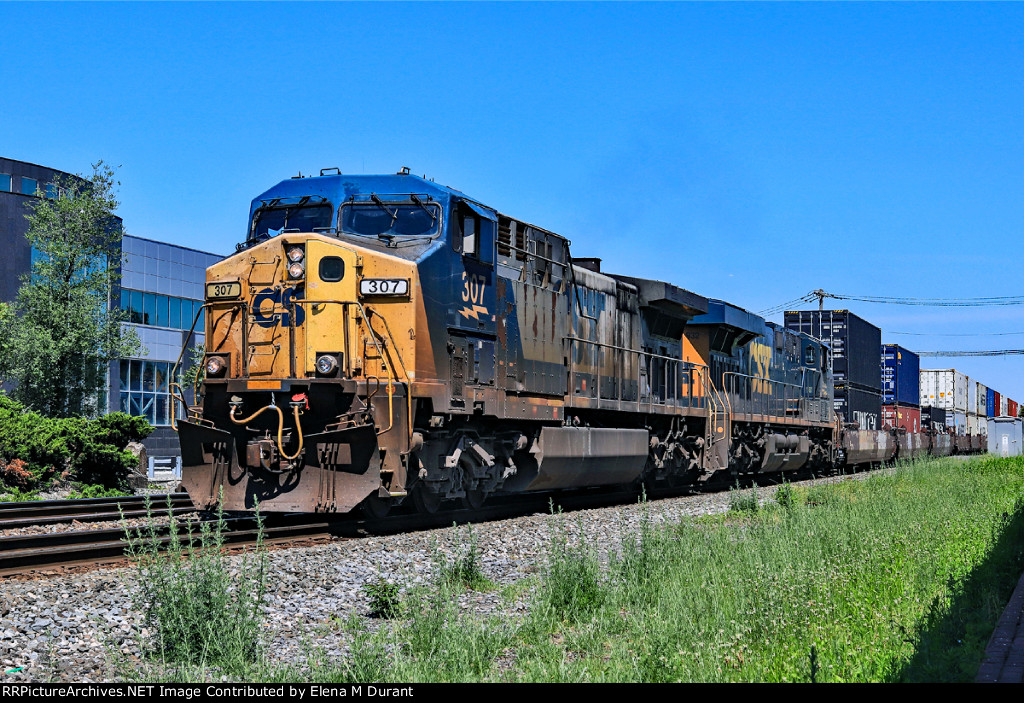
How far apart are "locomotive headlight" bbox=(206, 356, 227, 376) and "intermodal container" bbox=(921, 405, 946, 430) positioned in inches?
1471

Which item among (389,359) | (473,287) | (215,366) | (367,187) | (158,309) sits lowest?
(215,366)

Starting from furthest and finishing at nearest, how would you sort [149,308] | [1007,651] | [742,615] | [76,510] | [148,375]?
[148,375]
[149,308]
[76,510]
[742,615]
[1007,651]

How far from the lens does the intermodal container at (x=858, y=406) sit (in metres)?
30.7

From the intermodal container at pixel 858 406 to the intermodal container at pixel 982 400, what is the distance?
79.0ft

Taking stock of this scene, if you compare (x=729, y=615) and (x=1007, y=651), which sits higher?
(x=1007, y=651)

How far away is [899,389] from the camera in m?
39.2

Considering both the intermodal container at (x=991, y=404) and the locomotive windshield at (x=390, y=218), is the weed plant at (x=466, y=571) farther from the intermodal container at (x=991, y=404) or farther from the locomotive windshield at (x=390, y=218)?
the intermodal container at (x=991, y=404)

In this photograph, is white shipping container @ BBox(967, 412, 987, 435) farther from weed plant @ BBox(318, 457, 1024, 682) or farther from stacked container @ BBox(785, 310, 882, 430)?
weed plant @ BBox(318, 457, 1024, 682)

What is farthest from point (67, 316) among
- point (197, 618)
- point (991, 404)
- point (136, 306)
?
point (991, 404)

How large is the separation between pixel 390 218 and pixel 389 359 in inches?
69.4

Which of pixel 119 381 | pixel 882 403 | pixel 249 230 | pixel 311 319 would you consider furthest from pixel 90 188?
pixel 882 403

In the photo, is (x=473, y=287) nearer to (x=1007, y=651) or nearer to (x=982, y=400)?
(x=1007, y=651)

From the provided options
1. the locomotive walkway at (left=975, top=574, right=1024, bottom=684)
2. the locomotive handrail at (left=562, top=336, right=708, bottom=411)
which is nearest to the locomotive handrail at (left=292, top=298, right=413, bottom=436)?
the locomotive handrail at (left=562, top=336, right=708, bottom=411)
